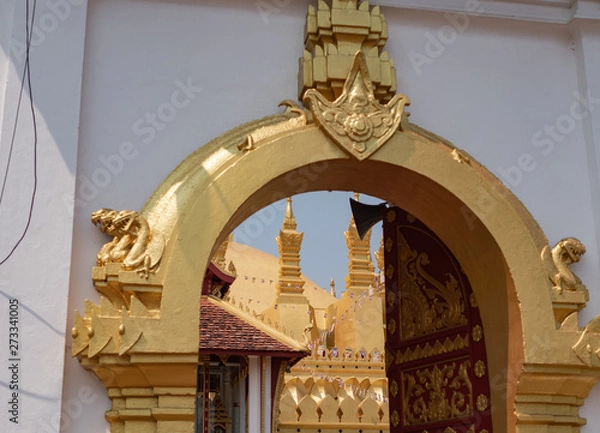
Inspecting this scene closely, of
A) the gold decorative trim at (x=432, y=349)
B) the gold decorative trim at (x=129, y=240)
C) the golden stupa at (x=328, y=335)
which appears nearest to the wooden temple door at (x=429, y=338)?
the gold decorative trim at (x=432, y=349)

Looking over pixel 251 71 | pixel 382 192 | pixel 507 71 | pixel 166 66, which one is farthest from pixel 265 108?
pixel 507 71

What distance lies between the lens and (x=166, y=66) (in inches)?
211

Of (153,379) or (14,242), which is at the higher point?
(14,242)

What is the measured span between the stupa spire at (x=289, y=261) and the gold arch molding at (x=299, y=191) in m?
12.4

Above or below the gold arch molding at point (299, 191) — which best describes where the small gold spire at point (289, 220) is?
above

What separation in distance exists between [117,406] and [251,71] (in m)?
2.16

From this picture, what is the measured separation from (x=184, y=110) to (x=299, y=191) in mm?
954

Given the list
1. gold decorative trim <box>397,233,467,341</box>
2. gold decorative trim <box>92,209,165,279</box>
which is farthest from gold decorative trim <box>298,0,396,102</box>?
gold decorative trim <box>397,233,467,341</box>

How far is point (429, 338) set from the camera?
21.5 ft

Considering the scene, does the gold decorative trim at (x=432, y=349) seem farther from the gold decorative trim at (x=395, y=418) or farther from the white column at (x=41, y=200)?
the white column at (x=41, y=200)

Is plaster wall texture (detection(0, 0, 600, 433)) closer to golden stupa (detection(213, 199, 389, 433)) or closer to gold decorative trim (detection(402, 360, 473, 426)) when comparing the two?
gold decorative trim (detection(402, 360, 473, 426))

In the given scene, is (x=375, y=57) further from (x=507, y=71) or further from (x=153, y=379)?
(x=153, y=379)

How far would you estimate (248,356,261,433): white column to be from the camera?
1109 cm

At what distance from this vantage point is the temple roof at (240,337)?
35.2 ft
